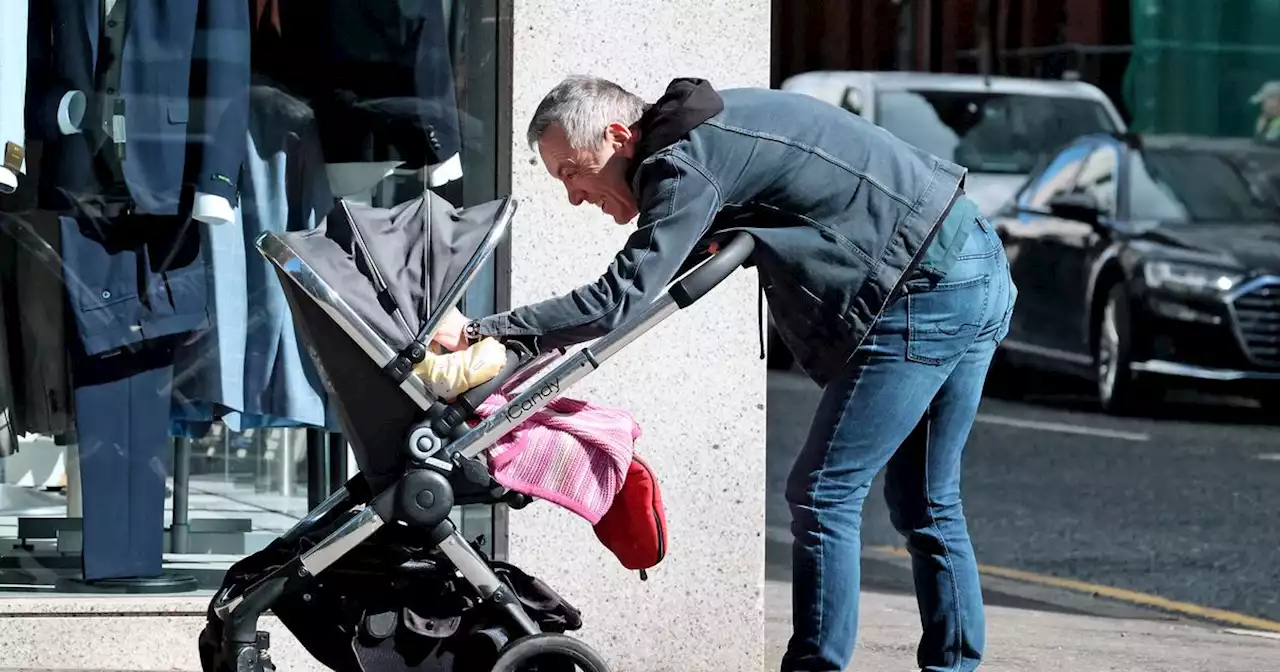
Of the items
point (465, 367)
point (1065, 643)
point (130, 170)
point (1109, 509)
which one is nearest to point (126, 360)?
point (130, 170)

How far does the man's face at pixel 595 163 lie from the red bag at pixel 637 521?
0.57 metres

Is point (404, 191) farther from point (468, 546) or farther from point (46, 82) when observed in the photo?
point (468, 546)

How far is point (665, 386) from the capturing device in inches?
225

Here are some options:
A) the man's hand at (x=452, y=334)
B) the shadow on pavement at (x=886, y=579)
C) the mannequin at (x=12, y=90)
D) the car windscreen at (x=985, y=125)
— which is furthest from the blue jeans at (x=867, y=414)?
the car windscreen at (x=985, y=125)

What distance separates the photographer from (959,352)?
15.1ft

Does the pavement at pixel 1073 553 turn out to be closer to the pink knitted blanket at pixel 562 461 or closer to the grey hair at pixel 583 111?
the pink knitted blanket at pixel 562 461

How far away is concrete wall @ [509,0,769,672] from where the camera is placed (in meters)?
5.68

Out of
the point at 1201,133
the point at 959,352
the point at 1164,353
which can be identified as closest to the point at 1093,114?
the point at 1201,133

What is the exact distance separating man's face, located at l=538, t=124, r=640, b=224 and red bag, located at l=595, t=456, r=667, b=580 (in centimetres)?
57

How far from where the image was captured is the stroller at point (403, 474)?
430cm

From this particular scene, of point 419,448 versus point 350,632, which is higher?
point 419,448

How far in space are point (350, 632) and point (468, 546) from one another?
1.01ft

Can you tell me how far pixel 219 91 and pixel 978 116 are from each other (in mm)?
9796

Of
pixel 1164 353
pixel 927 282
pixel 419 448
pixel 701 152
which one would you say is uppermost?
pixel 701 152
